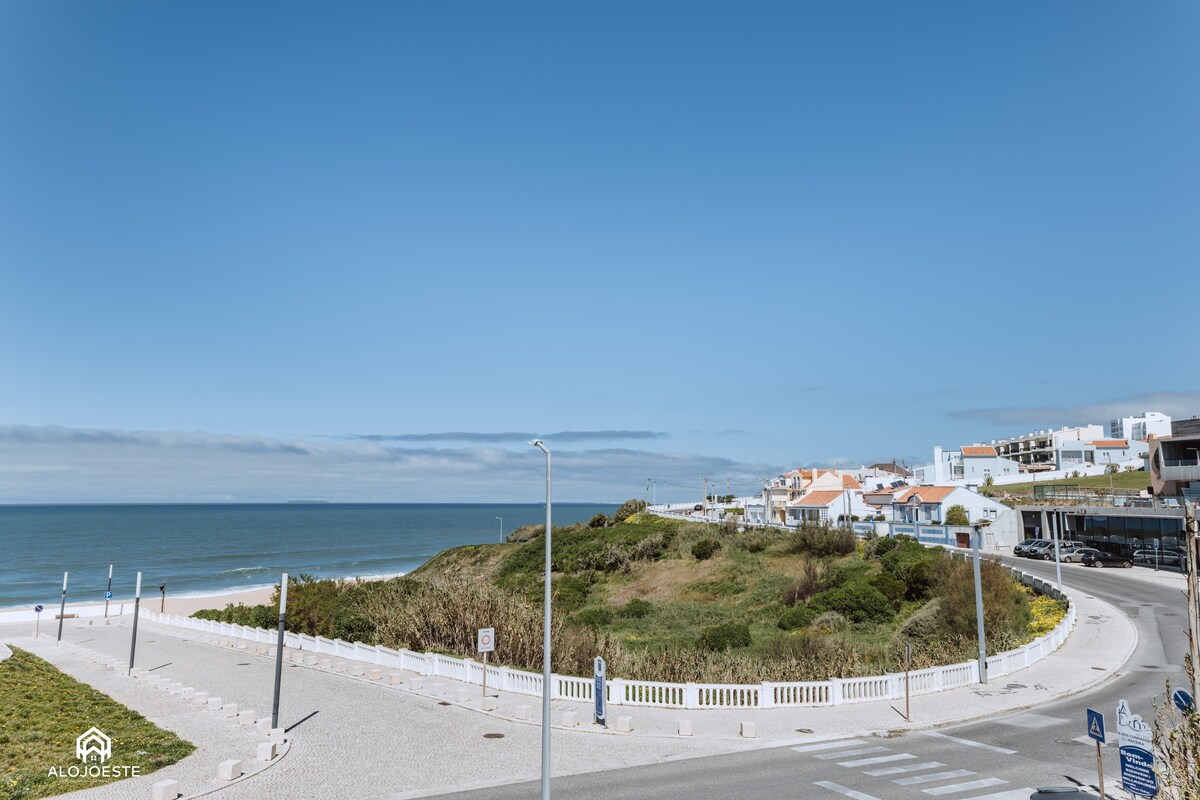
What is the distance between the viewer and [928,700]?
884 inches

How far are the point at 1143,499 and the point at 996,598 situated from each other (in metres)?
33.3

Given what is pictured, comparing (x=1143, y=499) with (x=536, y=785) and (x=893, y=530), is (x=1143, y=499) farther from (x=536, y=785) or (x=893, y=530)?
(x=536, y=785)

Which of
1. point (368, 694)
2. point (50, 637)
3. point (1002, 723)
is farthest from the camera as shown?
point (50, 637)

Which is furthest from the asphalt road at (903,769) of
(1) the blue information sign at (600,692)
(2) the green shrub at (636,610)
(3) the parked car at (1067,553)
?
(3) the parked car at (1067,553)

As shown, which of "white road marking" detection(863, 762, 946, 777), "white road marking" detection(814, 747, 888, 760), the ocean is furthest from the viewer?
the ocean

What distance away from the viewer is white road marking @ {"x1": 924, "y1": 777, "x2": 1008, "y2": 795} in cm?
1481

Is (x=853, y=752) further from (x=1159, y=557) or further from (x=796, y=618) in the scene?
(x=1159, y=557)

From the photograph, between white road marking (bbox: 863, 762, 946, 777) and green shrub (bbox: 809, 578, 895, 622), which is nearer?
white road marking (bbox: 863, 762, 946, 777)

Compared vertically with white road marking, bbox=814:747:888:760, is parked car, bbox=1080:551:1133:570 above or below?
above

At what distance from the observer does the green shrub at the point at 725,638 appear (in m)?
35.8

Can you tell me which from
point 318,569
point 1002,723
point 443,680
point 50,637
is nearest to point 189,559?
point 318,569

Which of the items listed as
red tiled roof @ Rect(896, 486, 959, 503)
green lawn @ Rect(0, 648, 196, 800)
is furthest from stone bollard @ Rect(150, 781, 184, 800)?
red tiled roof @ Rect(896, 486, 959, 503)

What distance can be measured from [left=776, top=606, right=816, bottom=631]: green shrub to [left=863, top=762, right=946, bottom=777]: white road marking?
978 inches

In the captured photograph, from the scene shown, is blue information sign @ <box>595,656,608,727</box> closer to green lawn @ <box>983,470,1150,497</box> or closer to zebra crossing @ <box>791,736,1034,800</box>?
zebra crossing @ <box>791,736,1034,800</box>
